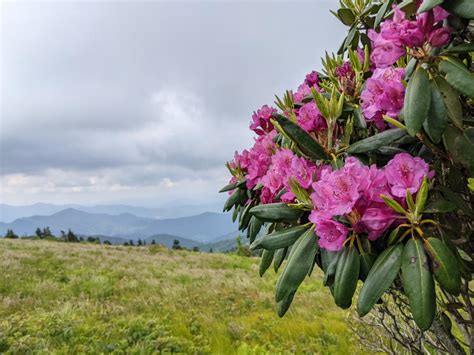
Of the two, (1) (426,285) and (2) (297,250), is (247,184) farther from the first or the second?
(1) (426,285)

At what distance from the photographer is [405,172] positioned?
0.89m

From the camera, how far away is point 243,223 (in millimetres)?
1697

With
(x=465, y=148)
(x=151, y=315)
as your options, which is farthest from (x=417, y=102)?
(x=151, y=315)

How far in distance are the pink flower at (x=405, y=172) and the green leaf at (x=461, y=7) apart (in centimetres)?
34

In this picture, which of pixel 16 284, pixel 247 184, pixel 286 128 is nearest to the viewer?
pixel 286 128

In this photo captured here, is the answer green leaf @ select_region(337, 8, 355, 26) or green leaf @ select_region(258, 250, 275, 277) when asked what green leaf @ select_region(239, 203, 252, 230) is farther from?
green leaf @ select_region(337, 8, 355, 26)

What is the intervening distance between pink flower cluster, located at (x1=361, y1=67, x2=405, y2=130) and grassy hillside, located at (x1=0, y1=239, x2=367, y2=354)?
10.4 feet

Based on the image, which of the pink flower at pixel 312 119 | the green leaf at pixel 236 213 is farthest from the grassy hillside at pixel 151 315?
the pink flower at pixel 312 119

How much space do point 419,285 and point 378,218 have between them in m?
0.17

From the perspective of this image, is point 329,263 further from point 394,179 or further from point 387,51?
point 387,51

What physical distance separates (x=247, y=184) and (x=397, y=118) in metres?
0.70

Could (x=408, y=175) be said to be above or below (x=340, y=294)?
above

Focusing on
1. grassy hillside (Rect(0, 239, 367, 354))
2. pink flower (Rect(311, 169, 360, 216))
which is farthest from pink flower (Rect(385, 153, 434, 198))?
grassy hillside (Rect(0, 239, 367, 354))

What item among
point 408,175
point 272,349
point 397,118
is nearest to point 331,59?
point 397,118
